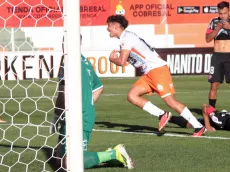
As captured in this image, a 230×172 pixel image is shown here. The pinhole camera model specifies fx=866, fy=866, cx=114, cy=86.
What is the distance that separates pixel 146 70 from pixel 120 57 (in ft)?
2.03

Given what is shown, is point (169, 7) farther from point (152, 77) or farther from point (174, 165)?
point (174, 165)

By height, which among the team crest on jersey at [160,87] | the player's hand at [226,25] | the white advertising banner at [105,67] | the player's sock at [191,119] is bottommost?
the white advertising banner at [105,67]

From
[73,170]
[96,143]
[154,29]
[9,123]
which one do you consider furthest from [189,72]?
[73,170]

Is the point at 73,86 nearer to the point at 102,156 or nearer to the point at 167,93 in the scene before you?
the point at 102,156

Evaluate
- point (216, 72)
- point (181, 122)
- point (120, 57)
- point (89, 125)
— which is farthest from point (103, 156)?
point (216, 72)

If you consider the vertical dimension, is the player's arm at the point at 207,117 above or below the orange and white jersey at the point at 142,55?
below

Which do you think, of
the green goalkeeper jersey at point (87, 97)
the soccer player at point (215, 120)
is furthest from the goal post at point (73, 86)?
the soccer player at point (215, 120)

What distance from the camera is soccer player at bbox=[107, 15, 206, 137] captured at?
500 inches

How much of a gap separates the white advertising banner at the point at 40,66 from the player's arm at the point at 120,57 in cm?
945

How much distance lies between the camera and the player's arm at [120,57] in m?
12.6

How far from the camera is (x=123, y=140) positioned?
1241 cm

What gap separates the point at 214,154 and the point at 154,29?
21.0 m

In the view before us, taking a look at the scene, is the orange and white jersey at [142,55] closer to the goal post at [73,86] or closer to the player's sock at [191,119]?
the player's sock at [191,119]

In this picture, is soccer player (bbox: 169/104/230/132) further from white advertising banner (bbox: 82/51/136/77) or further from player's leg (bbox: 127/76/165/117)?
white advertising banner (bbox: 82/51/136/77)
